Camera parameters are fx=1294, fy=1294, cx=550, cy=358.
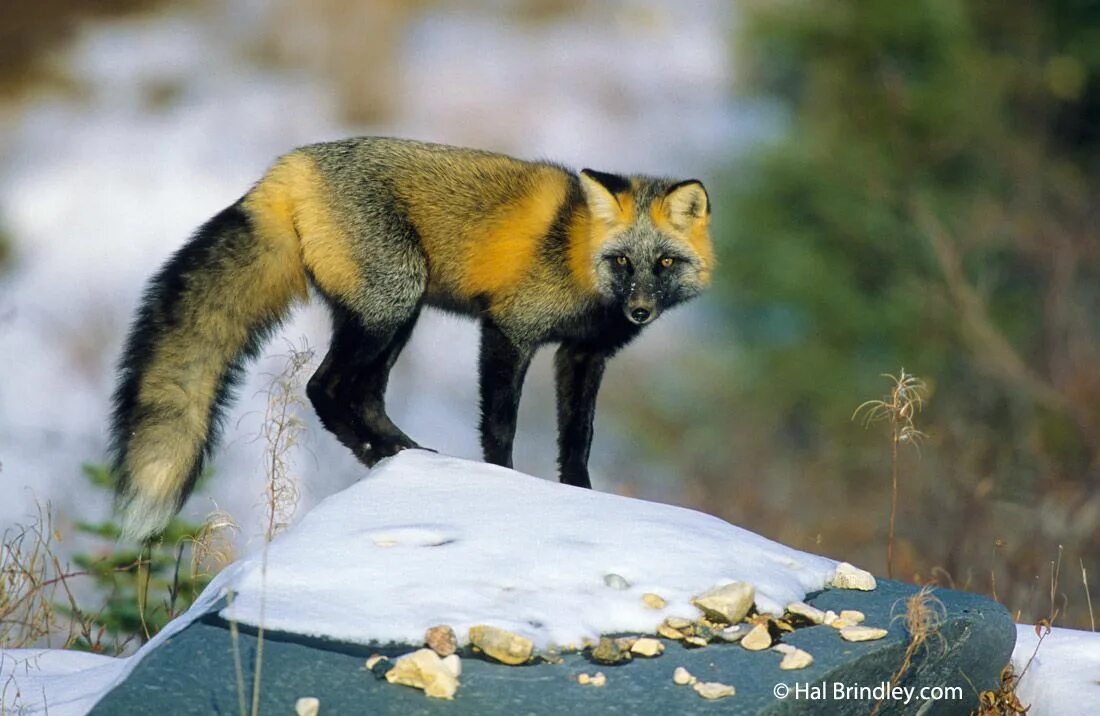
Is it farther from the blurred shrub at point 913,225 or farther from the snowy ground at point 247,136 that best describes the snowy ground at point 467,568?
the blurred shrub at point 913,225

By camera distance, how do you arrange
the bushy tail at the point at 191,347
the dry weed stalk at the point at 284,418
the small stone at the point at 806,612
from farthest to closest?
1. the bushy tail at the point at 191,347
2. the dry weed stalk at the point at 284,418
3. the small stone at the point at 806,612

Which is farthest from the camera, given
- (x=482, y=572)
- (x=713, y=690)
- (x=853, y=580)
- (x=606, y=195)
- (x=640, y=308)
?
(x=606, y=195)

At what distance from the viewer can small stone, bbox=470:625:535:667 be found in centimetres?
409

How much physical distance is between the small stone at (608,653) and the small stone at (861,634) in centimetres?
82

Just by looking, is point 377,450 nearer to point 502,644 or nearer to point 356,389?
point 356,389

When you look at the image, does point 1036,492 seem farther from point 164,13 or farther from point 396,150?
point 164,13

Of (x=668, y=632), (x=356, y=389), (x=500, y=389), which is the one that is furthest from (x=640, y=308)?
(x=668, y=632)

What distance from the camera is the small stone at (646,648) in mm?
4234

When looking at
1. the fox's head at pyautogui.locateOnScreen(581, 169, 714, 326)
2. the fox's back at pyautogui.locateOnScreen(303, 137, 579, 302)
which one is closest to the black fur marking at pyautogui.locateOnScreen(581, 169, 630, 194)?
the fox's head at pyautogui.locateOnScreen(581, 169, 714, 326)

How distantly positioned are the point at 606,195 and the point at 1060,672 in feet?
11.0

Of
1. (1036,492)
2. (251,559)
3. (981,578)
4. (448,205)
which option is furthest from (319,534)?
(1036,492)

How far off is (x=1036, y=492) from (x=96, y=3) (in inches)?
776

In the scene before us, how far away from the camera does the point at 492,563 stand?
457 cm

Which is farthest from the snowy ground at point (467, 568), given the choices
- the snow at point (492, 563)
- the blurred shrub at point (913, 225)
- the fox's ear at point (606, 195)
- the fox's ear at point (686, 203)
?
the blurred shrub at point (913, 225)
